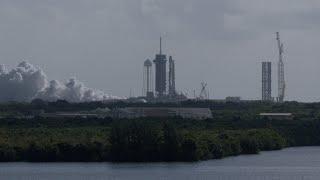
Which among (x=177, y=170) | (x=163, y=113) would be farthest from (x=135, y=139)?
(x=163, y=113)

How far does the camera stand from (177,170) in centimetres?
9744

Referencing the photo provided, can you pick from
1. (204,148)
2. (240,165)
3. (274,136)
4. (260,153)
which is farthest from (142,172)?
(274,136)

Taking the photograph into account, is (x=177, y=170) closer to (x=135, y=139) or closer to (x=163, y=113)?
(x=135, y=139)

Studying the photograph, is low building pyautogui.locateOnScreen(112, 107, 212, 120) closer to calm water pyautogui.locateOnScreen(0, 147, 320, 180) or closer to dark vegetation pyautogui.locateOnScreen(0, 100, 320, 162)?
dark vegetation pyautogui.locateOnScreen(0, 100, 320, 162)

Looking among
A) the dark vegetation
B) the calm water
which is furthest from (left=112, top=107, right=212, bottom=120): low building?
the calm water

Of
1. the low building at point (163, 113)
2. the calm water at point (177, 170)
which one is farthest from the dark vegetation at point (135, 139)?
the low building at point (163, 113)

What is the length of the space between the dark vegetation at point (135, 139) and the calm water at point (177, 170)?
2778 millimetres

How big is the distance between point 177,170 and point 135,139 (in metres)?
11.9

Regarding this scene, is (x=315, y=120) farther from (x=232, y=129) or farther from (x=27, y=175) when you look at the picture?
(x=27, y=175)

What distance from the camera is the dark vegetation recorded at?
109125 millimetres

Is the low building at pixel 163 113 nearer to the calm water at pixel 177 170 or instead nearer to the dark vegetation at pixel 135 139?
the dark vegetation at pixel 135 139

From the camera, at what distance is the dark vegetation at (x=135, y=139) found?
10912cm

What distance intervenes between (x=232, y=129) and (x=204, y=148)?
3397 cm

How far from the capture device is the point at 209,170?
9725 cm
